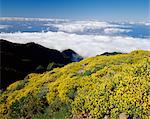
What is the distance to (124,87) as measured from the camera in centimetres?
2434

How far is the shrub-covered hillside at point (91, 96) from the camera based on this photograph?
23.2 meters

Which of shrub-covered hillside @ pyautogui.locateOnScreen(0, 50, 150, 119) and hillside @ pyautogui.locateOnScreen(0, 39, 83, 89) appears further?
hillside @ pyautogui.locateOnScreen(0, 39, 83, 89)

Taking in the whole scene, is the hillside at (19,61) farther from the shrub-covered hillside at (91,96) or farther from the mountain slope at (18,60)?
the shrub-covered hillside at (91,96)

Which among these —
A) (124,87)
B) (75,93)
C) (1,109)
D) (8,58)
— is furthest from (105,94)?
(8,58)

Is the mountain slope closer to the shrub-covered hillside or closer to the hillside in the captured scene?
the hillside

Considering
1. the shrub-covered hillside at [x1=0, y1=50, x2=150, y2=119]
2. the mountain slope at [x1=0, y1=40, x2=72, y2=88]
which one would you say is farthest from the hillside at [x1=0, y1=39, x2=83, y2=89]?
the shrub-covered hillside at [x1=0, y1=50, x2=150, y2=119]

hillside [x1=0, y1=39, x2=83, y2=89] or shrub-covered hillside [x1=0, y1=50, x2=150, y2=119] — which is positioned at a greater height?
shrub-covered hillside [x1=0, y1=50, x2=150, y2=119]

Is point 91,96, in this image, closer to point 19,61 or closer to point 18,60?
point 19,61

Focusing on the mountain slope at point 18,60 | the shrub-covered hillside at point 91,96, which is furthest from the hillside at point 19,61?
the shrub-covered hillside at point 91,96

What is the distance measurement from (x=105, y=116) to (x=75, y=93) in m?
5.00

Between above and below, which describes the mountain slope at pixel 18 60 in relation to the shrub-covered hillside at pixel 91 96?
below

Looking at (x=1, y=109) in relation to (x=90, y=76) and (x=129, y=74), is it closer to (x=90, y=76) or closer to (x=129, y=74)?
(x=90, y=76)

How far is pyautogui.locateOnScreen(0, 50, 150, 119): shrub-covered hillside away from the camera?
23.2m

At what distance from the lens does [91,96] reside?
84.0 ft
